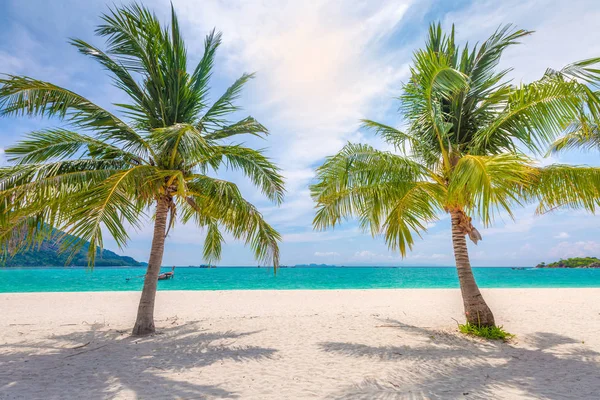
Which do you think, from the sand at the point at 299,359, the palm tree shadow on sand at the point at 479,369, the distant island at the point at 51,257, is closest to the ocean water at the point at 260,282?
the sand at the point at 299,359

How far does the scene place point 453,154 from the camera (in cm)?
667

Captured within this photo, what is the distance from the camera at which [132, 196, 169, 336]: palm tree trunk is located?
22.8 ft

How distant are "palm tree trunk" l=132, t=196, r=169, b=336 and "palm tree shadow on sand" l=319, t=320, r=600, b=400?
144 inches

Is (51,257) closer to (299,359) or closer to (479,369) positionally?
(299,359)

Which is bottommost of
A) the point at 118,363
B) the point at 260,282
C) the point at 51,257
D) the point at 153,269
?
the point at 260,282

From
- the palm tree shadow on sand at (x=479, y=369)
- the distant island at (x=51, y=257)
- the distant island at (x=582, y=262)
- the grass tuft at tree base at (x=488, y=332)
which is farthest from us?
the distant island at (x=582, y=262)

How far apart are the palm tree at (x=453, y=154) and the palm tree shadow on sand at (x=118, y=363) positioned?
357cm

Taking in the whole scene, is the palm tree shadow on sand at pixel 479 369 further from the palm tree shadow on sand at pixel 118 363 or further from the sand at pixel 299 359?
the palm tree shadow on sand at pixel 118 363

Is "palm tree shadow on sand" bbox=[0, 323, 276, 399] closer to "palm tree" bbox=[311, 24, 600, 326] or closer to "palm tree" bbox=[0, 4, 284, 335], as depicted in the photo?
"palm tree" bbox=[0, 4, 284, 335]

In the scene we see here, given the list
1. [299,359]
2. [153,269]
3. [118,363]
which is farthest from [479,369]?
[153,269]

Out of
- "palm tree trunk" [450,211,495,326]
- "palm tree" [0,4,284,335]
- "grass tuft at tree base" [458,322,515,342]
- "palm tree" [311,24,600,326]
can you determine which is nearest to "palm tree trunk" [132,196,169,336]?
"palm tree" [0,4,284,335]

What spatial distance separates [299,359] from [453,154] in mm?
4818

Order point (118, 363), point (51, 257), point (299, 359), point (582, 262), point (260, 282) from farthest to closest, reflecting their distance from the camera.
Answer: point (582, 262), point (260, 282), point (51, 257), point (299, 359), point (118, 363)

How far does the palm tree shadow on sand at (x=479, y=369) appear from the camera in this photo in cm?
410
